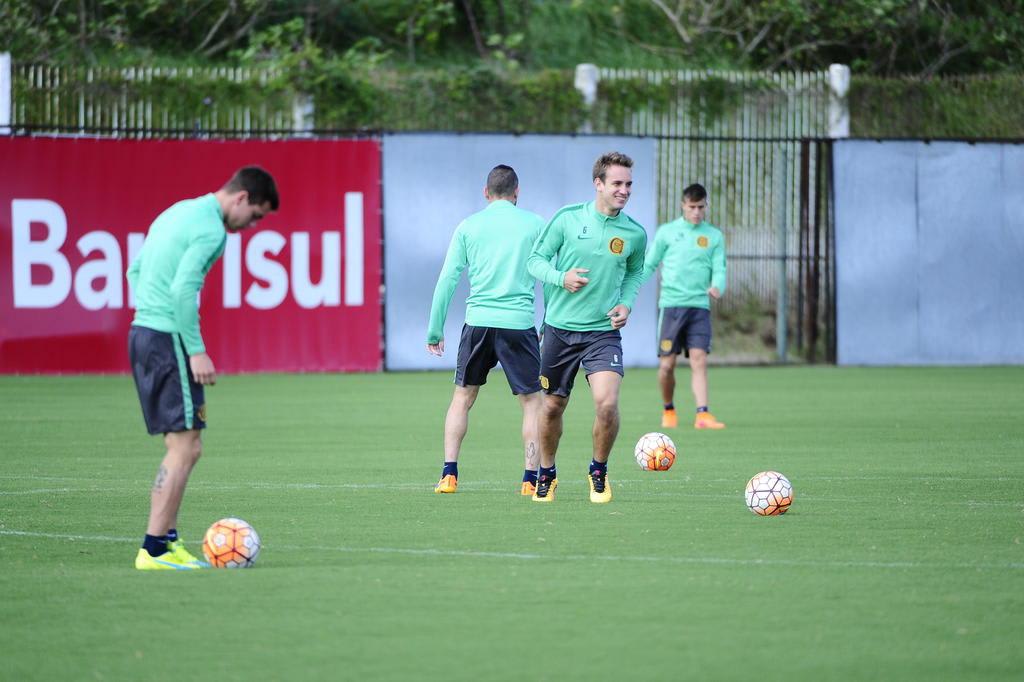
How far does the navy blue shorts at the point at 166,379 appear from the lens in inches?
295

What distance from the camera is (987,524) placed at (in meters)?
9.24

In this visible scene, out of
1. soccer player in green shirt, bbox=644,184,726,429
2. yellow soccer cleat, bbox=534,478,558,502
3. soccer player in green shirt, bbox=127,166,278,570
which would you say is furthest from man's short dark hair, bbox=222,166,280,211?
soccer player in green shirt, bbox=644,184,726,429

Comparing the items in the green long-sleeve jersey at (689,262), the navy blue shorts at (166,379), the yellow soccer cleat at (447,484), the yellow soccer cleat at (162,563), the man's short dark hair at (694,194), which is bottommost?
the yellow soccer cleat at (162,563)

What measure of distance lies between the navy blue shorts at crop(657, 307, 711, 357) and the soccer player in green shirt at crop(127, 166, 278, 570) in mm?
8549

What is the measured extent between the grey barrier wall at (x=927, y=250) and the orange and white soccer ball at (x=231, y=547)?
17761mm

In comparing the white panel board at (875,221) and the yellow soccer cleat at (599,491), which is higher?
the white panel board at (875,221)

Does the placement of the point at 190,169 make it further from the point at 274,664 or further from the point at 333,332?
the point at 274,664

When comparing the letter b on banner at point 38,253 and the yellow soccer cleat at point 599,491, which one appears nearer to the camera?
the yellow soccer cleat at point 599,491

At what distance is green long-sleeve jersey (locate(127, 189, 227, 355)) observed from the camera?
7.35m

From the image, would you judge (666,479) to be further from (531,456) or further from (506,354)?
(506,354)

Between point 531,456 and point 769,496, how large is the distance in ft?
5.77

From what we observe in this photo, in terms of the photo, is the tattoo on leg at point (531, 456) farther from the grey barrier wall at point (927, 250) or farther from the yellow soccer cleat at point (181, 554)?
the grey barrier wall at point (927, 250)

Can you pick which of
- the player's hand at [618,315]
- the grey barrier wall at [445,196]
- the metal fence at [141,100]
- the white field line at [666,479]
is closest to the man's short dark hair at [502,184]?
the player's hand at [618,315]

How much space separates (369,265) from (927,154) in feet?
27.8
